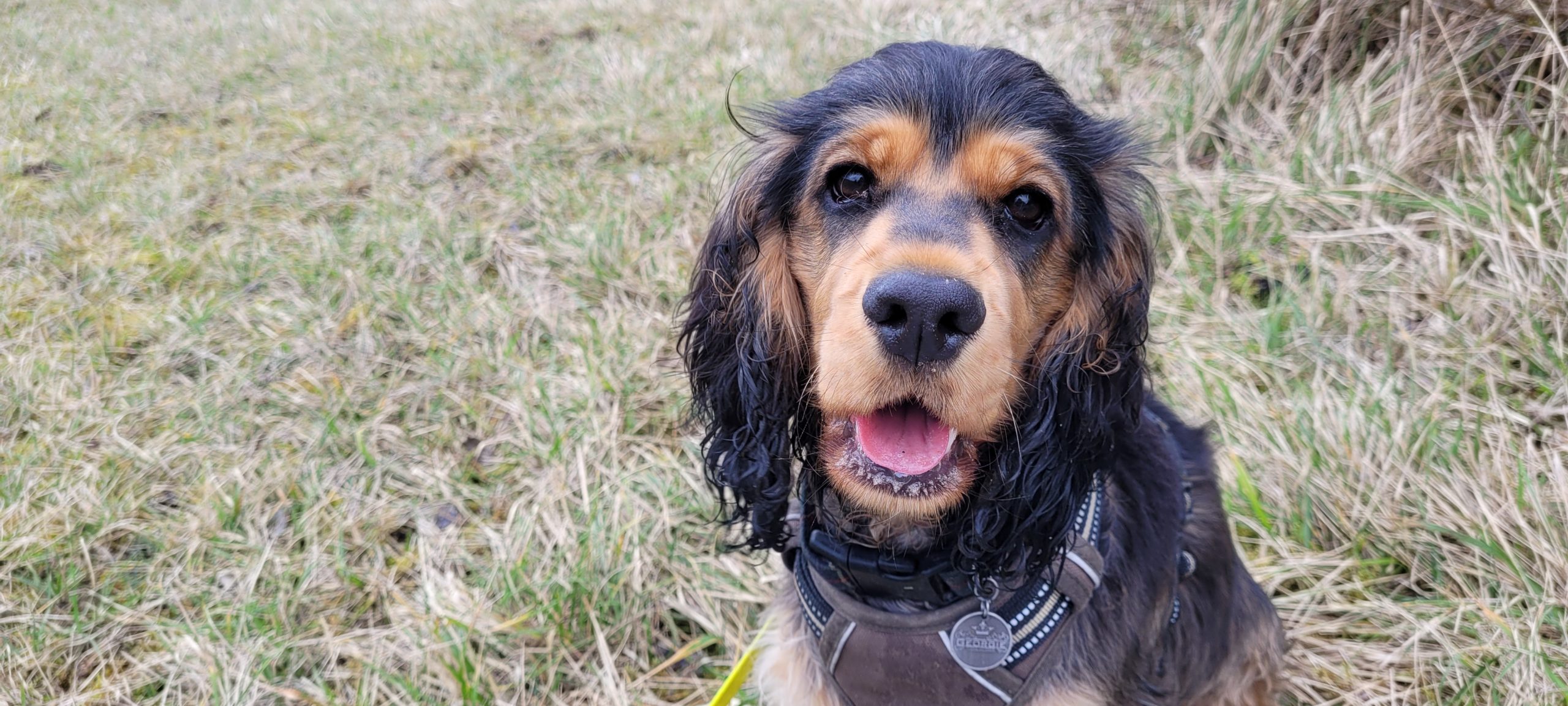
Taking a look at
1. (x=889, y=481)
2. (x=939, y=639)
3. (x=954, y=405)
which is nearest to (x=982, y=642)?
(x=939, y=639)

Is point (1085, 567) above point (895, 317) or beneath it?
beneath

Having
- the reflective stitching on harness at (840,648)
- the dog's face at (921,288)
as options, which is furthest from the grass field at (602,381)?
the reflective stitching on harness at (840,648)

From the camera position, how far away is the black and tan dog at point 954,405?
1.82 meters

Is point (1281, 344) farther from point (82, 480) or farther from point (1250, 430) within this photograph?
point (82, 480)

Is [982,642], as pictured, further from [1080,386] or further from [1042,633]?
[1080,386]

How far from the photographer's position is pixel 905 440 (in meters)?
1.82

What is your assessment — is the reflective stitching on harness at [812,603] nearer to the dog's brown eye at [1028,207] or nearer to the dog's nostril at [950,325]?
the dog's nostril at [950,325]

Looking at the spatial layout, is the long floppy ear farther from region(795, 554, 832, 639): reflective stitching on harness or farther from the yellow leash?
the yellow leash

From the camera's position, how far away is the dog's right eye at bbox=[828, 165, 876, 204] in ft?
6.61

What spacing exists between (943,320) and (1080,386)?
0.63m

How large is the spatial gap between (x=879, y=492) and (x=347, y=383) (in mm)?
3064

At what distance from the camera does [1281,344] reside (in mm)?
3758

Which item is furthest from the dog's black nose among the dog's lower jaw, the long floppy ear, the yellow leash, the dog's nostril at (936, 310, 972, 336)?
the yellow leash

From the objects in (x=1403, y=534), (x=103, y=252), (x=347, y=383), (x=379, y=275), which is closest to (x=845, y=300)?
(x=1403, y=534)
